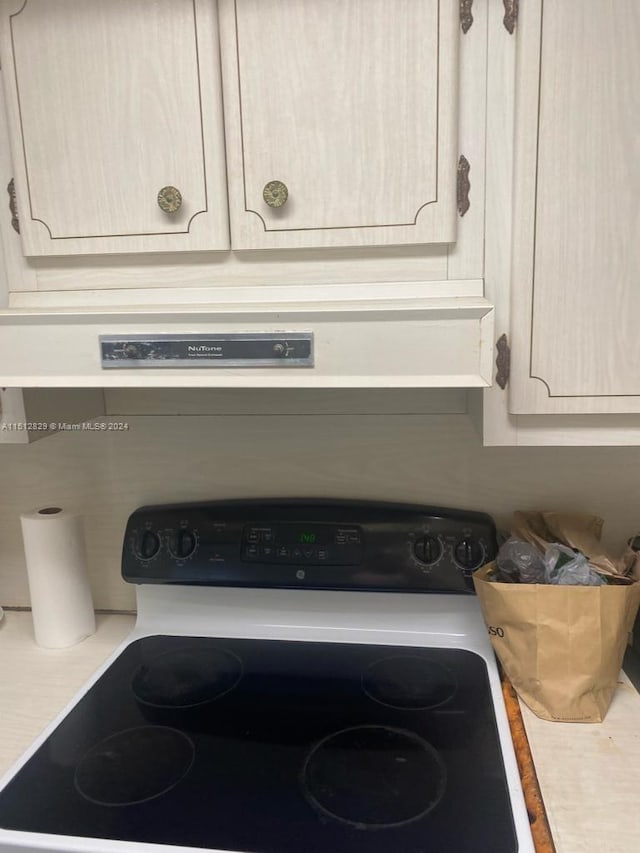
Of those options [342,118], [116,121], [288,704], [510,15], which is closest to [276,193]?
[342,118]

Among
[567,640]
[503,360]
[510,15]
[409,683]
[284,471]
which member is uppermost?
[510,15]

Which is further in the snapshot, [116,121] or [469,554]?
[469,554]

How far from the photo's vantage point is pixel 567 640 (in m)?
0.92

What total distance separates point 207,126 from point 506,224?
410mm

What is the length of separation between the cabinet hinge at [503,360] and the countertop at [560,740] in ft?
1.60

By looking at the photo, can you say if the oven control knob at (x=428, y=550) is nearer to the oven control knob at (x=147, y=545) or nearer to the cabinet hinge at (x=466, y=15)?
the oven control knob at (x=147, y=545)

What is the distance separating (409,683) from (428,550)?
0.22 meters

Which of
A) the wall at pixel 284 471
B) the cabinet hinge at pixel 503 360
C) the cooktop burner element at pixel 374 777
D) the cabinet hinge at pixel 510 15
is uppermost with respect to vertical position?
the cabinet hinge at pixel 510 15

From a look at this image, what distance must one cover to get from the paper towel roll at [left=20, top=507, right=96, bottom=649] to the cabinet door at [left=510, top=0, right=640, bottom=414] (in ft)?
2.58

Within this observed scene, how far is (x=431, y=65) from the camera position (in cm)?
84

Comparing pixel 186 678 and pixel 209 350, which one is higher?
pixel 209 350

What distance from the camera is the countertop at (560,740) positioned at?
76cm

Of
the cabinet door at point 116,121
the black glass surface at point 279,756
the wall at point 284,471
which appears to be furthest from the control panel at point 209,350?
the black glass surface at point 279,756

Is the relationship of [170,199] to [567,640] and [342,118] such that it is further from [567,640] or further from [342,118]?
[567,640]
